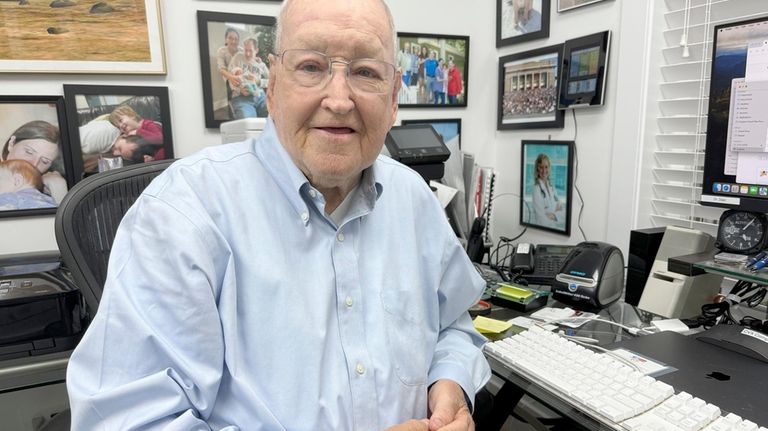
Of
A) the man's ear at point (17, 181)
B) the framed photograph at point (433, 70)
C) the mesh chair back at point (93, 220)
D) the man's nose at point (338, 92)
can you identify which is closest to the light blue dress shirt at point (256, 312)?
the man's nose at point (338, 92)

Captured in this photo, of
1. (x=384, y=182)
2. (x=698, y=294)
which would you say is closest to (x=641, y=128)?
→ (x=698, y=294)

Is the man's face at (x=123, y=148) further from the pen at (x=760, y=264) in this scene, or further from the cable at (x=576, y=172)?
the pen at (x=760, y=264)

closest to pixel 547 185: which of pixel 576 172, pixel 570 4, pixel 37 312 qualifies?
pixel 576 172

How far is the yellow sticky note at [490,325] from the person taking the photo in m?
1.18

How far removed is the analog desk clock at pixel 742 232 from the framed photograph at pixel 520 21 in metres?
1.06

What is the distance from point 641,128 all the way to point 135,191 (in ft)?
4.96

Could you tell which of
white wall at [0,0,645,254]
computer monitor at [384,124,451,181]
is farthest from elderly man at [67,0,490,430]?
white wall at [0,0,645,254]

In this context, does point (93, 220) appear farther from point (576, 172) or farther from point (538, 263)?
point (576, 172)

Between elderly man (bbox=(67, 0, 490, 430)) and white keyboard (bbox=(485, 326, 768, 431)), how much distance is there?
0.14 meters

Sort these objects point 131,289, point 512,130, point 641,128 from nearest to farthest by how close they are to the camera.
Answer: point 131,289 < point 641,128 < point 512,130

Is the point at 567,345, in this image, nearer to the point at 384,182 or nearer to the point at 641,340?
the point at 641,340

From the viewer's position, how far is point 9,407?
1310 mm

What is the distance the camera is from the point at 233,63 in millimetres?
1916

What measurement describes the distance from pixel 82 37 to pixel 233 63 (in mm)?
500
